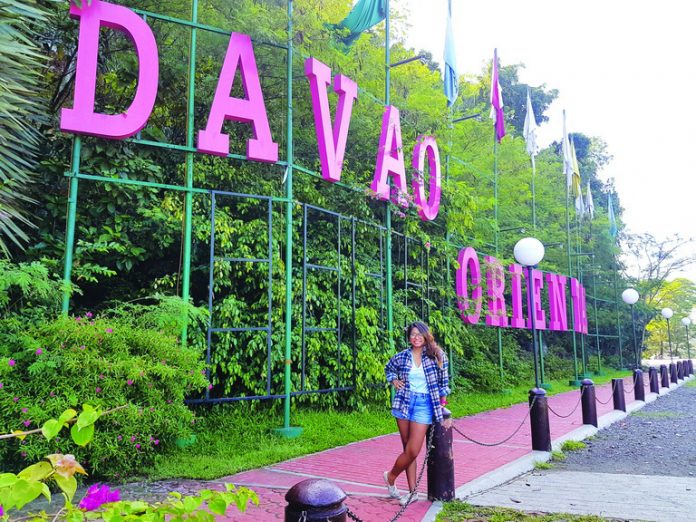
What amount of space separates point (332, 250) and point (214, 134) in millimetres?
3194

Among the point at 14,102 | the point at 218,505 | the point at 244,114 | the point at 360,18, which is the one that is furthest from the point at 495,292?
the point at 218,505

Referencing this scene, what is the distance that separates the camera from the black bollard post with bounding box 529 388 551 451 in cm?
713

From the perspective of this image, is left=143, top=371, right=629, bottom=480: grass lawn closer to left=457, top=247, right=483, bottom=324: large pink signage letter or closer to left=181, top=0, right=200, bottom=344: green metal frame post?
left=181, top=0, right=200, bottom=344: green metal frame post

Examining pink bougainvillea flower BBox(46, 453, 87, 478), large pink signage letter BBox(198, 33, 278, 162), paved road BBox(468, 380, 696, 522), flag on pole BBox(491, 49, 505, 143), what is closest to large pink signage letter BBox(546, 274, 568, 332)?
flag on pole BBox(491, 49, 505, 143)

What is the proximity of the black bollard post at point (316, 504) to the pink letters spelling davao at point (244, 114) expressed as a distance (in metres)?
5.65

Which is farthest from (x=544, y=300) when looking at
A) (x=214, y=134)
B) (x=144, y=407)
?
(x=144, y=407)

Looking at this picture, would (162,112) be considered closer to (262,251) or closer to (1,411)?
(262,251)

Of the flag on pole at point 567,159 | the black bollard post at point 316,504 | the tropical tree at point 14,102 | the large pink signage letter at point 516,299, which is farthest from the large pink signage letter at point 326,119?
the flag on pole at point 567,159

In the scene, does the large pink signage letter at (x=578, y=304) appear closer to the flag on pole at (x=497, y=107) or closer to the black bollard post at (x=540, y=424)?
the flag on pole at (x=497, y=107)

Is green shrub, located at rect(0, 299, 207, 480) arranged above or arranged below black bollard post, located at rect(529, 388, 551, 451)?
above

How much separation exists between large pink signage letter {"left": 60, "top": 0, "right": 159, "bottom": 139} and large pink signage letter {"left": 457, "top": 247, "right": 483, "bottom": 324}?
880cm

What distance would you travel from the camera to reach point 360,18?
10180 millimetres

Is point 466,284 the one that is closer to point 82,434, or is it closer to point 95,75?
point 95,75

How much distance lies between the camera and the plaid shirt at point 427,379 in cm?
485
